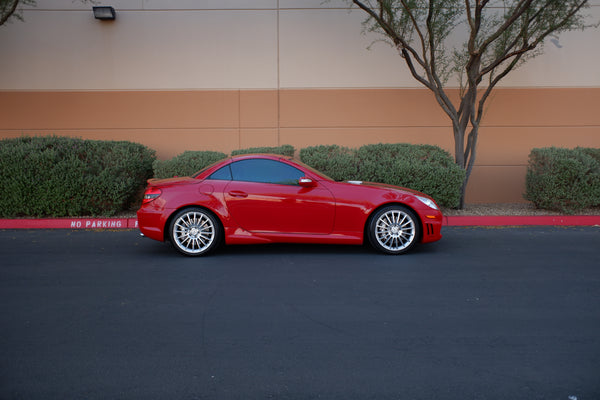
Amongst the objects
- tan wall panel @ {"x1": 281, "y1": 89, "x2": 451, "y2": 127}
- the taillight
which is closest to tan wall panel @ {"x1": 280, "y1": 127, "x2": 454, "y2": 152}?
tan wall panel @ {"x1": 281, "y1": 89, "x2": 451, "y2": 127}

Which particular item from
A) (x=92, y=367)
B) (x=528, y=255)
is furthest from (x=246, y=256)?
(x=528, y=255)

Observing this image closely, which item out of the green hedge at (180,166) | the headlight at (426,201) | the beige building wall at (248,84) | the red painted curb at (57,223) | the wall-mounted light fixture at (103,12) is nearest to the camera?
the headlight at (426,201)

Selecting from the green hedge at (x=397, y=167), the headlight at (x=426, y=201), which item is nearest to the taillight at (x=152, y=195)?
the headlight at (x=426, y=201)

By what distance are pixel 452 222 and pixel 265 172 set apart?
4343 mm

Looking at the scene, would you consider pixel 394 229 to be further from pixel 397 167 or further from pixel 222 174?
pixel 397 167

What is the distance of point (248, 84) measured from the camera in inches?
482

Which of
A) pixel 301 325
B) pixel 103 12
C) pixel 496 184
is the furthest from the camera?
pixel 496 184

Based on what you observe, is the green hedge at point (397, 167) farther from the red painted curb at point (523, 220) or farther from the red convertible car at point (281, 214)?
the red convertible car at point (281, 214)

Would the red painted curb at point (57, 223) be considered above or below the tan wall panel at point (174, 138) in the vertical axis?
below

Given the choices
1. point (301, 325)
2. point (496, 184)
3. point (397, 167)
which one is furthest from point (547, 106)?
point (301, 325)

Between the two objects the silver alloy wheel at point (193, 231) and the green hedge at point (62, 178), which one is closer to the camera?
the silver alloy wheel at point (193, 231)

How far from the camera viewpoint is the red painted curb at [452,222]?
9.12 m

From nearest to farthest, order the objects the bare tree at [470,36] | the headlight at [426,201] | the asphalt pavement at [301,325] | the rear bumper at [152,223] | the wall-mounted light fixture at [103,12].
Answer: the asphalt pavement at [301,325]
the rear bumper at [152,223]
the headlight at [426,201]
the bare tree at [470,36]
the wall-mounted light fixture at [103,12]

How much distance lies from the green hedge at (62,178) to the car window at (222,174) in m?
3.49
